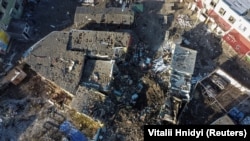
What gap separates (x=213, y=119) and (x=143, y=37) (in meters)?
9.96

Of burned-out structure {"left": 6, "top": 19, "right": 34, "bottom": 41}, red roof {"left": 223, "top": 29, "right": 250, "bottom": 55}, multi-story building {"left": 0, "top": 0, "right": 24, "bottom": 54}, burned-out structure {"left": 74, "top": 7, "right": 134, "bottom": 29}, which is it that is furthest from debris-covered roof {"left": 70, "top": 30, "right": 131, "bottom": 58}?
red roof {"left": 223, "top": 29, "right": 250, "bottom": 55}

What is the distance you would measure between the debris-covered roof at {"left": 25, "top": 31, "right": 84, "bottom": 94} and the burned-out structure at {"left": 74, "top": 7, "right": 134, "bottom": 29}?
92.5 inches

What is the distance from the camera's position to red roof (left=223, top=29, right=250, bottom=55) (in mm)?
30172

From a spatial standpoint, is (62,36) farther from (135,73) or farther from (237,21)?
(237,21)

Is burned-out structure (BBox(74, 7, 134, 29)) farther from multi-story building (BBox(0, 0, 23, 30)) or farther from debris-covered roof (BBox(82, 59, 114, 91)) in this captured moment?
multi-story building (BBox(0, 0, 23, 30))

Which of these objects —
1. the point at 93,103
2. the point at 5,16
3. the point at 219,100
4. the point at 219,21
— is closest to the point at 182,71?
the point at 219,100

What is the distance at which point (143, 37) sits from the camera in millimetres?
32312

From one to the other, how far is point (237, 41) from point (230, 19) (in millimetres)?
2260

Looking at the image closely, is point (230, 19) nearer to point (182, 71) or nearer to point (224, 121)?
point (182, 71)

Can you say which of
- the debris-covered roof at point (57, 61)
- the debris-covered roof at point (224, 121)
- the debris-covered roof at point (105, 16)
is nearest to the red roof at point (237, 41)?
the debris-covered roof at point (224, 121)

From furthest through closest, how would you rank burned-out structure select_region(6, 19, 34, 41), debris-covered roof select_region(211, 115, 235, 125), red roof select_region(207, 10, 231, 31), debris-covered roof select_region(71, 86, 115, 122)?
burned-out structure select_region(6, 19, 34, 41)
red roof select_region(207, 10, 231, 31)
debris-covered roof select_region(71, 86, 115, 122)
debris-covered roof select_region(211, 115, 235, 125)

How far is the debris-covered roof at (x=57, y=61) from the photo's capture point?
28781mm

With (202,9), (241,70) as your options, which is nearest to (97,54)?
(202,9)

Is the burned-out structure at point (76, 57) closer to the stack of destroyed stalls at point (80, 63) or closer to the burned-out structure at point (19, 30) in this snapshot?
the stack of destroyed stalls at point (80, 63)
